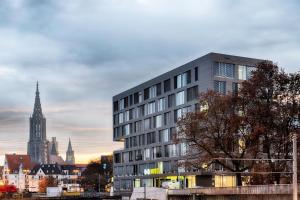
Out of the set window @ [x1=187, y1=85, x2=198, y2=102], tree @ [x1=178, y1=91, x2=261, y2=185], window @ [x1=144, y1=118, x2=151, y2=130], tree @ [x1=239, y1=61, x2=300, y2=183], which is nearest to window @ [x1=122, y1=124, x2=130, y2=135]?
window @ [x1=144, y1=118, x2=151, y2=130]

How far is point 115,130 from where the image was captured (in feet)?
525

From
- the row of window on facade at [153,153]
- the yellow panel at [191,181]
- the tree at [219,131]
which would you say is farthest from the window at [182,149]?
the tree at [219,131]

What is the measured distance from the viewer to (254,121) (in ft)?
228

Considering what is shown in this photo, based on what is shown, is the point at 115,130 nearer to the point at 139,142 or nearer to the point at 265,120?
the point at 139,142

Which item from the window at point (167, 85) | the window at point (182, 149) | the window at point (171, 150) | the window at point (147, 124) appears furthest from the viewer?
the window at point (147, 124)

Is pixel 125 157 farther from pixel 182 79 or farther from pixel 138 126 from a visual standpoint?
pixel 182 79

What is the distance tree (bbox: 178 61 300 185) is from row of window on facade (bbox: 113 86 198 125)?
41.2 m

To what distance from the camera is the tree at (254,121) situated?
2736 inches

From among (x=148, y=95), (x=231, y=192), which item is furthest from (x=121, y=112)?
(x=231, y=192)

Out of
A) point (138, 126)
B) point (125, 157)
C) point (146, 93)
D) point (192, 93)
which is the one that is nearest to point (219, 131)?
point (192, 93)

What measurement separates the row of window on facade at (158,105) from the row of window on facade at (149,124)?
1.46 metres

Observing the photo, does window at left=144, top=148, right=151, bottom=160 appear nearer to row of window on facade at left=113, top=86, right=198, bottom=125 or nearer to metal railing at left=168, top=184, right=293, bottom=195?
row of window on facade at left=113, top=86, right=198, bottom=125

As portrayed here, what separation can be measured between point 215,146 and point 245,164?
364 inches

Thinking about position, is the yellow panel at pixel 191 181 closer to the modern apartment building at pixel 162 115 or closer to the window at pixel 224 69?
the modern apartment building at pixel 162 115
